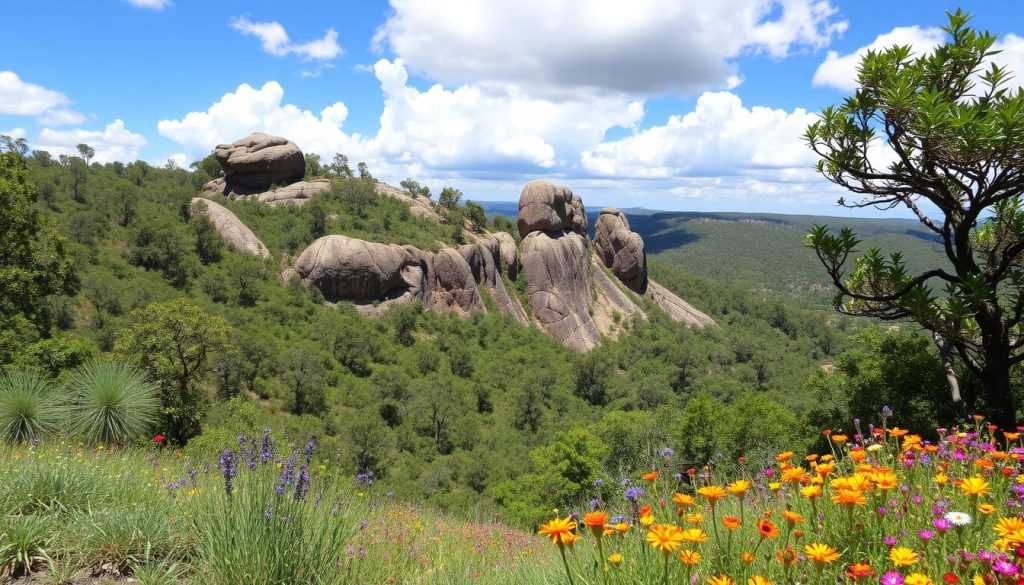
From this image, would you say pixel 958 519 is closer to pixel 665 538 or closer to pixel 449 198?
pixel 665 538

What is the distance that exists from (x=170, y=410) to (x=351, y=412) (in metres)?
17.2

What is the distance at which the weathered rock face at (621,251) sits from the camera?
68.8 meters

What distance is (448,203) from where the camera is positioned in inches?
2586

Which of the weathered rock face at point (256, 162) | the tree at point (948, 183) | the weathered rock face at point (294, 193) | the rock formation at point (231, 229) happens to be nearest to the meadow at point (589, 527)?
the tree at point (948, 183)

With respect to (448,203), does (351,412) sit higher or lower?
lower

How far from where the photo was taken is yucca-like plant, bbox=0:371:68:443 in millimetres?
8086

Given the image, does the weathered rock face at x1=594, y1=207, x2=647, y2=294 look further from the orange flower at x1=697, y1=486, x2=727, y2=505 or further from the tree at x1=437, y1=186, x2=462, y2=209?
the orange flower at x1=697, y1=486, x2=727, y2=505

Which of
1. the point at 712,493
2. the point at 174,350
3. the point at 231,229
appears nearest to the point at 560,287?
the point at 231,229

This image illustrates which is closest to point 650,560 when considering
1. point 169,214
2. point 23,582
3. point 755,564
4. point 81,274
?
point 755,564

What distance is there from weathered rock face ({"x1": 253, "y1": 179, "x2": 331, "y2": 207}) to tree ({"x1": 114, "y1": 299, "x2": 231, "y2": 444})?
36200mm

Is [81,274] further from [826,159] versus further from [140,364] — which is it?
[826,159]

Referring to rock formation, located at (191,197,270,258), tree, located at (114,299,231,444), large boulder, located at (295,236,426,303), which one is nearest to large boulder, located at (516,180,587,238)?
large boulder, located at (295,236,426,303)

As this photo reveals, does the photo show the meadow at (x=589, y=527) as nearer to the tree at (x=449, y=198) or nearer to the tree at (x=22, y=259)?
the tree at (x=22, y=259)

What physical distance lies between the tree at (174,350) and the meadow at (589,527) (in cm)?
1667
